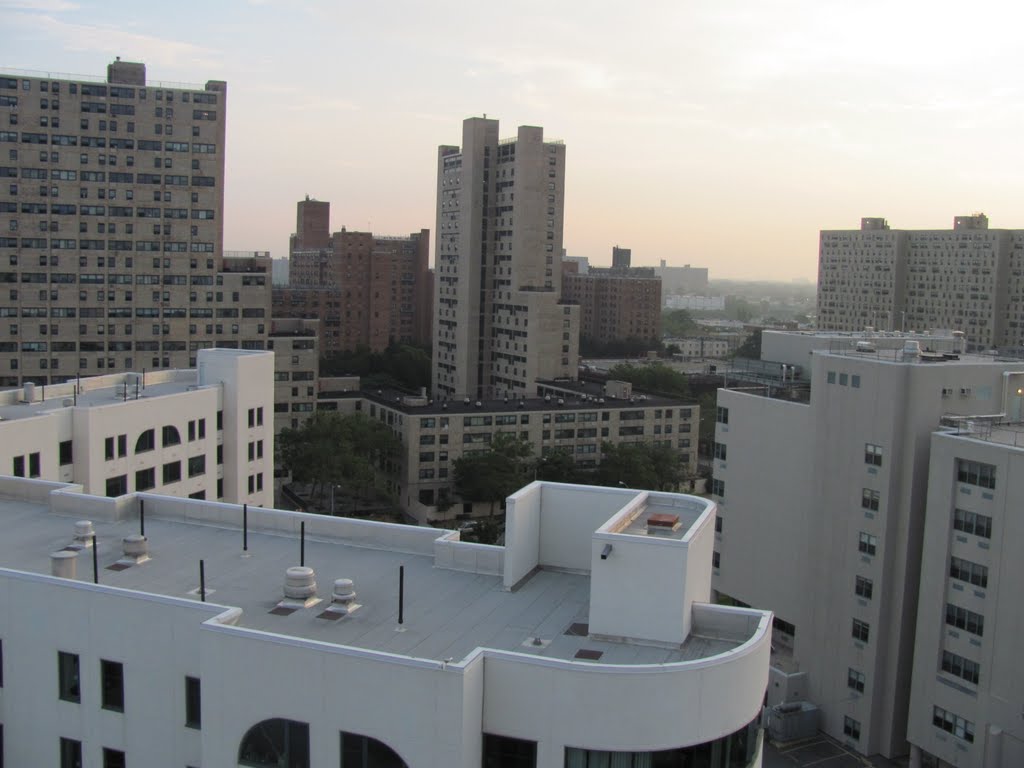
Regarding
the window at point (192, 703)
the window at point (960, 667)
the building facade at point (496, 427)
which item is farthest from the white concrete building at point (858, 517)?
the building facade at point (496, 427)

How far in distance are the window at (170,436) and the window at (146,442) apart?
757mm

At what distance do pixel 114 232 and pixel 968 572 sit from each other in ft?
262

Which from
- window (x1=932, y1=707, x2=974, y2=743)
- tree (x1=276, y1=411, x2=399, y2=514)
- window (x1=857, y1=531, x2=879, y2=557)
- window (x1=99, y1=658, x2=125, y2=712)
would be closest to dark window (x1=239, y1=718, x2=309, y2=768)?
window (x1=99, y1=658, x2=125, y2=712)

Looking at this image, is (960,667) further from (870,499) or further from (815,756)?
(815,756)

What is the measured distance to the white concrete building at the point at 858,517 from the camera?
4697cm

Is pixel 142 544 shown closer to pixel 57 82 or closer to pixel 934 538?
pixel 934 538

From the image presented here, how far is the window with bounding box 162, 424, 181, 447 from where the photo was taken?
4231cm

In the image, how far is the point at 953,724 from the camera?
142ft

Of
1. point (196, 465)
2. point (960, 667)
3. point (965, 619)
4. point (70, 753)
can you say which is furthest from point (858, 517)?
point (70, 753)

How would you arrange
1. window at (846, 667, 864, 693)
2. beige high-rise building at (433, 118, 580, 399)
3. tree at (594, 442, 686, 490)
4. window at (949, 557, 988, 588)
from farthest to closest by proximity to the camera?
beige high-rise building at (433, 118, 580, 399) < tree at (594, 442, 686, 490) < window at (846, 667, 864, 693) < window at (949, 557, 988, 588)

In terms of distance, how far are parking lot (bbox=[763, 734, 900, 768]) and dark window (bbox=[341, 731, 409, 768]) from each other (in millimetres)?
35520

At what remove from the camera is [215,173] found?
96.4 m

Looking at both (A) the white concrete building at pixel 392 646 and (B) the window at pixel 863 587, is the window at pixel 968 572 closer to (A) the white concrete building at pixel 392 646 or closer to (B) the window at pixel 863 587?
(B) the window at pixel 863 587

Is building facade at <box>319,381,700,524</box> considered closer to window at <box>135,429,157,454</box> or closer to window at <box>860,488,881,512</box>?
window at <box>860,488,881,512</box>
